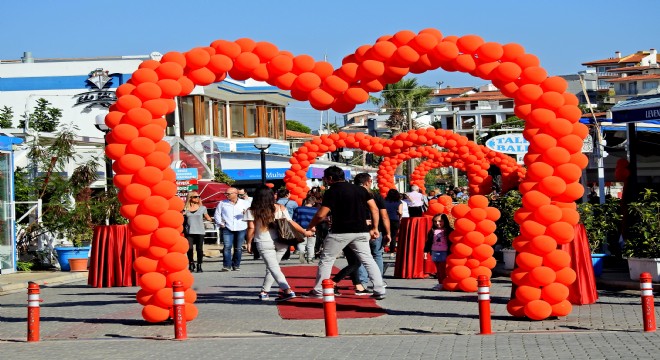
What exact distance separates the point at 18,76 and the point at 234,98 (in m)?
12.3

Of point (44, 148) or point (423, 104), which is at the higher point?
point (423, 104)

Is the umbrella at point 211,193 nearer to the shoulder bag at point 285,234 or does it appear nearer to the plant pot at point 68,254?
the plant pot at point 68,254

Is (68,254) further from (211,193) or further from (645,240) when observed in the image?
(211,193)

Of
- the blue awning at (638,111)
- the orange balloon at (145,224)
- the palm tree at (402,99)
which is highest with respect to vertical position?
the palm tree at (402,99)

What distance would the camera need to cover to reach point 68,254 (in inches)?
966

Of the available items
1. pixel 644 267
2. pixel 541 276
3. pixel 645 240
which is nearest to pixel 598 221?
pixel 644 267

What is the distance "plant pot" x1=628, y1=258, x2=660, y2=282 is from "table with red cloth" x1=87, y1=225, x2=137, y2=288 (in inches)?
333

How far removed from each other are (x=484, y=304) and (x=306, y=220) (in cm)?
→ 1378

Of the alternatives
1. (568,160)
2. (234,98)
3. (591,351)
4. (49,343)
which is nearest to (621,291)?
(568,160)

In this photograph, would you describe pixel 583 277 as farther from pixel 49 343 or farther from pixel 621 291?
pixel 49 343

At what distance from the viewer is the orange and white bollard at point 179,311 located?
12148 mm

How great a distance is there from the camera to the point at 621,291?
17.2 m

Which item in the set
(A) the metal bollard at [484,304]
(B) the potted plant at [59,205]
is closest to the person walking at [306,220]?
(B) the potted plant at [59,205]

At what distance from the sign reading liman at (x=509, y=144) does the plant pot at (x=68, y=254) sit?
38.7 feet
